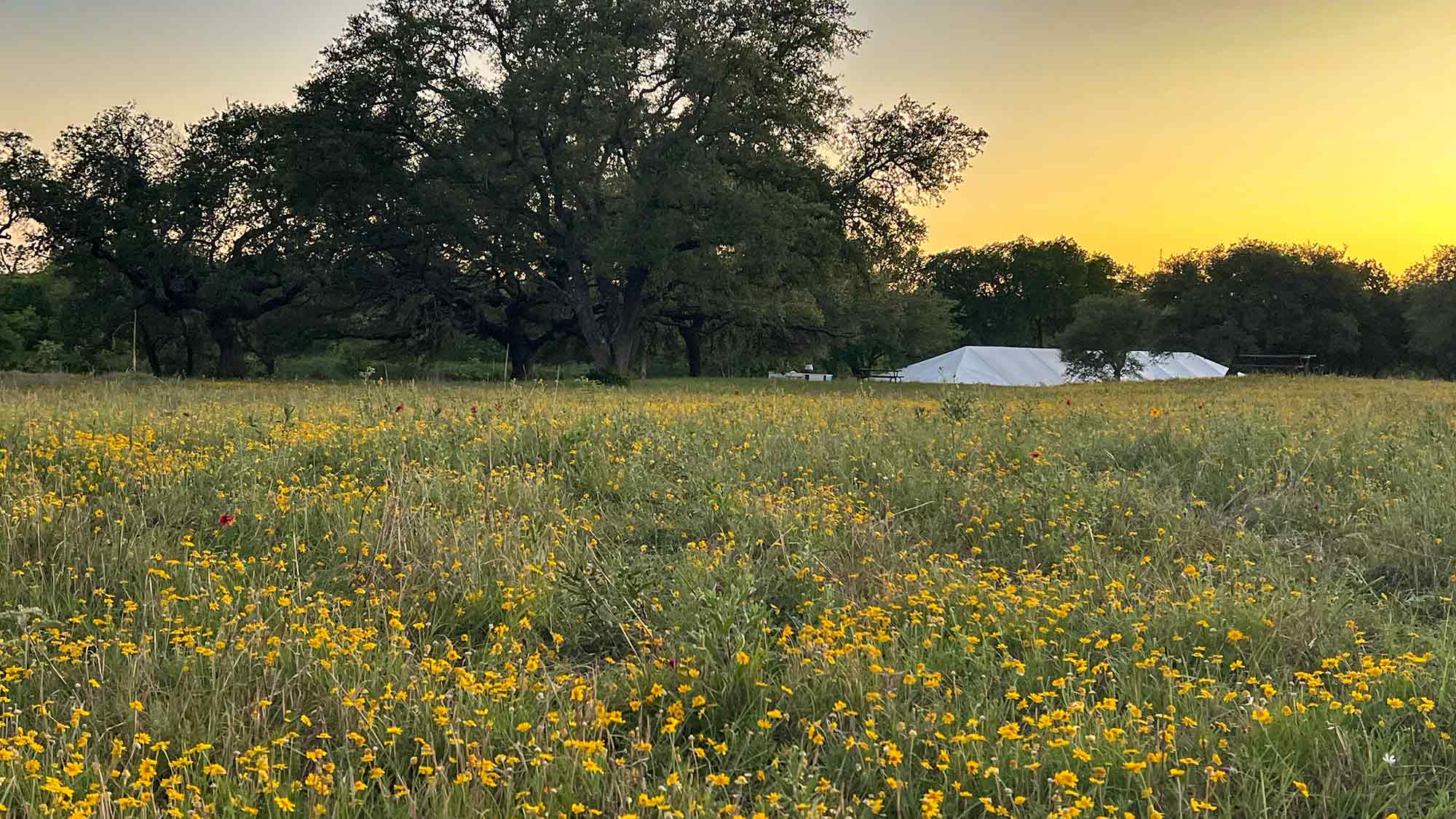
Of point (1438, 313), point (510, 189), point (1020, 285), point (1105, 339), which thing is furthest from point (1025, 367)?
point (510, 189)

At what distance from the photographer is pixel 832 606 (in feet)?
12.9

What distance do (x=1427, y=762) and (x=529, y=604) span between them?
343cm

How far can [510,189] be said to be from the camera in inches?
1004

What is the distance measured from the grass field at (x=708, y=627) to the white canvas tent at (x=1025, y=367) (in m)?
48.7

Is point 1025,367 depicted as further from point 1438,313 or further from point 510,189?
point 510,189

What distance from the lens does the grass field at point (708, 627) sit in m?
2.60

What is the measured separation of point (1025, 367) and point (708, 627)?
2428 inches

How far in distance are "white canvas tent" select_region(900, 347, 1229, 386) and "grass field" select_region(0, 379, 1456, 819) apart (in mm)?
48717

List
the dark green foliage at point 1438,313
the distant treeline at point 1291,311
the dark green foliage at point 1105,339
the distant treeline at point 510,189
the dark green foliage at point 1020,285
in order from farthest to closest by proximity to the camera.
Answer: the dark green foliage at point 1020,285
the dark green foliage at point 1105,339
the distant treeline at point 1291,311
the dark green foliage at point 1438,313
the distant treeline at point 510,189

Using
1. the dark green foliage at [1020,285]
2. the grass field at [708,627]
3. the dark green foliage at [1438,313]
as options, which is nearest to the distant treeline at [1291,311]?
the dark green foliage at [1438,313]

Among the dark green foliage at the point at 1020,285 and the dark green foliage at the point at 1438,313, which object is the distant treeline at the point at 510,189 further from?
the dark green foliage at the point at 1020,285

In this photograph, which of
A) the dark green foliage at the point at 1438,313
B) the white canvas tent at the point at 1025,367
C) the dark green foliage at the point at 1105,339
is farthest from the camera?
the white canvas tent at the point at 1025,367

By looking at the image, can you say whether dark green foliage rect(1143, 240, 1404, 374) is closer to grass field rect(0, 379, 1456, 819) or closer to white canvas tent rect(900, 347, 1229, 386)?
white canvas tent rect(900, 347, 1229, 386)

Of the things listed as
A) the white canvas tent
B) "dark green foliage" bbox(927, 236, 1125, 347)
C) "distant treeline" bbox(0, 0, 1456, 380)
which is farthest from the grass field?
"dark green foliage" bbox(927, 236, 1125, 347)
